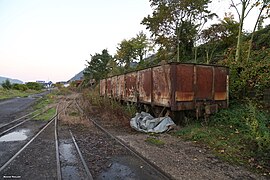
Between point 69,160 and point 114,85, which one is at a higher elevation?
point 114,85

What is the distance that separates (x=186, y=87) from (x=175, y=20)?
11090 mm

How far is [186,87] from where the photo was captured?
22.5 ft

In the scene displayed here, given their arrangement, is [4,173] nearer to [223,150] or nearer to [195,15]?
[223,150]

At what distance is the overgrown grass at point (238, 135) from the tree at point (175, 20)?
10221 millimetres

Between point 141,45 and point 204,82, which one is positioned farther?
point 141,45

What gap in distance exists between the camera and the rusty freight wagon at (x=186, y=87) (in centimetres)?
668

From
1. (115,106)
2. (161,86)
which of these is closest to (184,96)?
(161,86)

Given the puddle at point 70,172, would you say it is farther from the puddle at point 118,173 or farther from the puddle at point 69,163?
the puddle at point 118,173

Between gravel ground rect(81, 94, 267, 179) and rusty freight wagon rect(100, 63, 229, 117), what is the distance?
1.29 meters

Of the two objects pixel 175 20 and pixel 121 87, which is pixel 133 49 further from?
pixel 121 87

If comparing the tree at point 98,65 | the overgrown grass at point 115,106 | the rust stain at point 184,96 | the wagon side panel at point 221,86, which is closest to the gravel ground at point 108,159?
the overgrown grass at point 115,106

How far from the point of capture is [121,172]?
12.3 feet

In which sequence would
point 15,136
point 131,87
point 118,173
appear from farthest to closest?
point 131,87
point 15,136
point 118,173

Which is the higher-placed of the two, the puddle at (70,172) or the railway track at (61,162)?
the railway track at (61,162)
